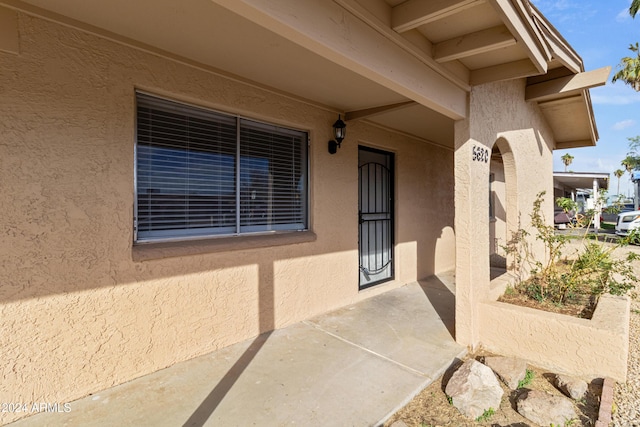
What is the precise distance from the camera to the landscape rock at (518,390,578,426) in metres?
2.38

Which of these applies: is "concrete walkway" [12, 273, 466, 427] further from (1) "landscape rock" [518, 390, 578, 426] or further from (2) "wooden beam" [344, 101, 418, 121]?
(2) "wooden beam" [344, 101, 418, 121]

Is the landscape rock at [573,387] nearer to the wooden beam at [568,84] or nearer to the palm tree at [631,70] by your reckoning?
the wooden beam at [568,84]

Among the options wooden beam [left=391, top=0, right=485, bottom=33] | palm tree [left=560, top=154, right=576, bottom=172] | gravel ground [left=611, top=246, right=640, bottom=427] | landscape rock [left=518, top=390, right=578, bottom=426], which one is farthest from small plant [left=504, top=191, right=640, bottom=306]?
palm tree [left=560, top=154, right=576, bottom=172]

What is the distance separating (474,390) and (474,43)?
289 centimetres

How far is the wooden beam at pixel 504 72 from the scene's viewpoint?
325cm

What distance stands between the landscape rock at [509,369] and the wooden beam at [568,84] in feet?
11.9

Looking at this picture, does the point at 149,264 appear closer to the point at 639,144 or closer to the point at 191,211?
the point at 191,211

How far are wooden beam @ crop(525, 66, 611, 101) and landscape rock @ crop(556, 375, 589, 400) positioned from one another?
11.9 ft

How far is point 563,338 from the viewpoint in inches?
120

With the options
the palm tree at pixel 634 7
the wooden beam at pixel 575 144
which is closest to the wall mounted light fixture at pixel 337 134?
the wooden beam at pixel 575 144

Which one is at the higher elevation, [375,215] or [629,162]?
[629,162]

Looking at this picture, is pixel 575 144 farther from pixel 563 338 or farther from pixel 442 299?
pixel 563 338

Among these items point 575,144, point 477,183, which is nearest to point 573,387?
point 477,183

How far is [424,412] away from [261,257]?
2170 mm
